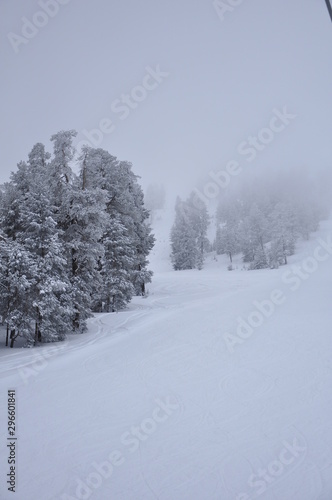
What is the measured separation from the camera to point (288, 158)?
139m

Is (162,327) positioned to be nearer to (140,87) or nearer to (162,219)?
(140,87)

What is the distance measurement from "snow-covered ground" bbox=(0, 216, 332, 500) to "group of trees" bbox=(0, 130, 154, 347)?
2.46 m

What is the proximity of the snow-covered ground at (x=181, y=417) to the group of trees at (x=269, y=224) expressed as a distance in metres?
40.4

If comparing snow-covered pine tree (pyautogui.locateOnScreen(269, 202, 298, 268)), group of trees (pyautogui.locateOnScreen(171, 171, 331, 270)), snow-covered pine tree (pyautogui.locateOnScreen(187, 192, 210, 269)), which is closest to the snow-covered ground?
group of trees (pyautogui.locateOnScreen(171, 171, 331, 270))

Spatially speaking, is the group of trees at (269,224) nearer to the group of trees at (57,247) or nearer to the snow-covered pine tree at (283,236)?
the snow-covered pine tree at (283,236)

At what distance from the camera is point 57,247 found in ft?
45.3

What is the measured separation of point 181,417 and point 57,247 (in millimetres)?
10741

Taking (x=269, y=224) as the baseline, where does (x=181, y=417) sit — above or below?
below

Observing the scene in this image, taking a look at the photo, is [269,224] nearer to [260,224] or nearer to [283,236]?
[260,224]

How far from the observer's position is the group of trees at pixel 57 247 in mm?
13008

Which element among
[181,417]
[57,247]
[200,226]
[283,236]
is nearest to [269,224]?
[283,236]

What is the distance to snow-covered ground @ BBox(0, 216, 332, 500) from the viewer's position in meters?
3.97

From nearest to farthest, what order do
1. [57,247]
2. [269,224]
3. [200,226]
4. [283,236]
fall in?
[57,247] < [283,236] < [269,224] < [200,226]

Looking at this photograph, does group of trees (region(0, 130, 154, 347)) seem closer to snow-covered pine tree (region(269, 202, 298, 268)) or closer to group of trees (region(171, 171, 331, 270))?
group of trees (region(171, 171, 331, 270))
